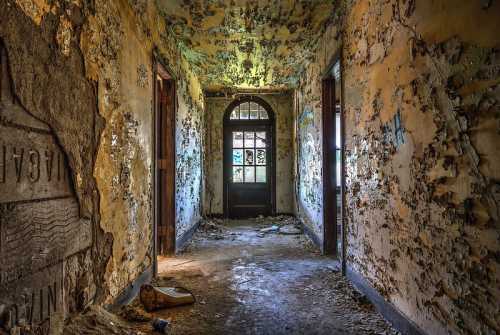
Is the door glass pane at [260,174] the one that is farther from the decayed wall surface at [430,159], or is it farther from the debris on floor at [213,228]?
the decayed wall surface at [430,159]

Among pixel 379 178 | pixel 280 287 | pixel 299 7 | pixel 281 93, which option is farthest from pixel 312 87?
pixel 280 287

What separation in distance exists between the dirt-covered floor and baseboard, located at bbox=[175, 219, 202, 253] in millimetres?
123

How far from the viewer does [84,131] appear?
1616 millimetres

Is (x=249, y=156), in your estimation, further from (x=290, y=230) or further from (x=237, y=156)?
(x=290, y=230)

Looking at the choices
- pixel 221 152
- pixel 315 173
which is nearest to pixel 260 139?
pixel 221 152

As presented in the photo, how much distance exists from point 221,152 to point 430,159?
499cm

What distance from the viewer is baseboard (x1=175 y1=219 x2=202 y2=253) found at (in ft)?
12.5

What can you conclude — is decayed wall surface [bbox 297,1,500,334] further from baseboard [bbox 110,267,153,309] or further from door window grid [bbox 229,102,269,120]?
door window grid [bbox 229,102,269,120]

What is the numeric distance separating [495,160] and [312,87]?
3.28 metres

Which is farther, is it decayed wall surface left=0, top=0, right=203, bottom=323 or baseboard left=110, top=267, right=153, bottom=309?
baseboard left=110, top=267, right=153, bottom=309

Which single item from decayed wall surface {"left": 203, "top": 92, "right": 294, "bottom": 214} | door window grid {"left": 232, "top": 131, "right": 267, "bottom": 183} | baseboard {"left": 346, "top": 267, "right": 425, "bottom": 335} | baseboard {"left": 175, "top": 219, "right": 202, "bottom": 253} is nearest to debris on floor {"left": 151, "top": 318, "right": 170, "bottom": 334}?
baseboard {"left": 346, "top": 267, "right": 425, "bottom": 335}

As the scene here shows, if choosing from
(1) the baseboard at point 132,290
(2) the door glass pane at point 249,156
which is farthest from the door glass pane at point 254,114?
(1) the baseboard at point 132,290

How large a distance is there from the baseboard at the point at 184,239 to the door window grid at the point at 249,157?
1658 millimetres

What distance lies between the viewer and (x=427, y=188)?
1.53 metres
